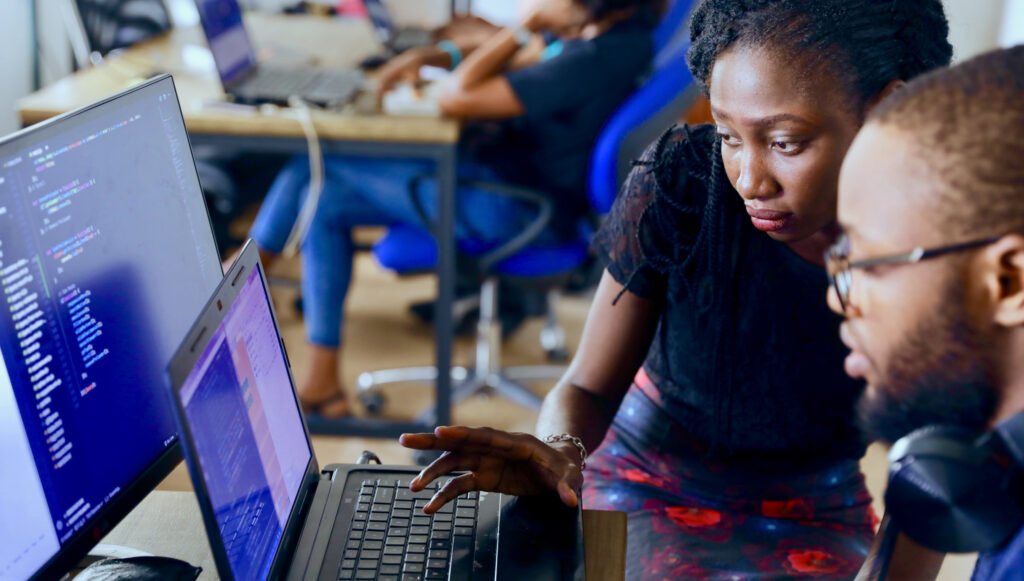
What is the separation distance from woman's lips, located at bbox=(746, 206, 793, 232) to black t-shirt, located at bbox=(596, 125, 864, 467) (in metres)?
0.10

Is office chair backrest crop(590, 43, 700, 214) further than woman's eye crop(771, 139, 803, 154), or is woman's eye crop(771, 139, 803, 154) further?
office chair backrest crop(590, 43, 700, 214)

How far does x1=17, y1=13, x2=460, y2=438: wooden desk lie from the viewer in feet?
6.82

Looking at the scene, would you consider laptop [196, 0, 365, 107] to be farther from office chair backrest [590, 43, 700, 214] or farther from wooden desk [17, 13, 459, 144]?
office chair backrest [590, 43, 700, 214]

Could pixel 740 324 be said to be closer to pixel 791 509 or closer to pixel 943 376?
pixel 791 509

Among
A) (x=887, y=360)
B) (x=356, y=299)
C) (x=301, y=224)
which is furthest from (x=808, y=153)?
(x=356, y=299)

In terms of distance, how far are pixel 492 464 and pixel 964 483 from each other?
429 millimetres

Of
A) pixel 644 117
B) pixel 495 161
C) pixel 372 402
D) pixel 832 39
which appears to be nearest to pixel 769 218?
pixel 832 39

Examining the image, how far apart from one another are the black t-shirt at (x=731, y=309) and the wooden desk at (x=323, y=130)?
0.92m

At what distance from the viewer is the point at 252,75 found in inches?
92.8

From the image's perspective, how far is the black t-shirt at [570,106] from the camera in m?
2.18

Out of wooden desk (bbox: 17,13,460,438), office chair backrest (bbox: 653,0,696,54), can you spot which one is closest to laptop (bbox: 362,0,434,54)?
wooden desk (bbox: 17,13,460,438)

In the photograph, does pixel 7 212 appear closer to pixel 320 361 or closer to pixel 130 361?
pixel 130 361

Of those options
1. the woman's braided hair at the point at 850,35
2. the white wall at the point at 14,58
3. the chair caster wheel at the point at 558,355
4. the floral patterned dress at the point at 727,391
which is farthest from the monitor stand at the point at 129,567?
the white wall at the point at 14,58

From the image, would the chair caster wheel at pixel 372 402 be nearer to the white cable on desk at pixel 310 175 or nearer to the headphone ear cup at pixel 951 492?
the white cable on desk at pixel 310 175
